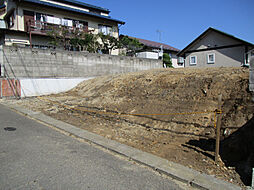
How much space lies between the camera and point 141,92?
9227 millimetres

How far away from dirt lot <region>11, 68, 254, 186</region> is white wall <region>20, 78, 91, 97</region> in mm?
3986

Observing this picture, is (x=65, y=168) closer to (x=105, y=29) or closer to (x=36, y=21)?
(x=36, y=21)

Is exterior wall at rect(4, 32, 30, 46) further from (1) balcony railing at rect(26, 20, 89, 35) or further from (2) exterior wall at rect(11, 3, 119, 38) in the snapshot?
(2) exterior wall at rect(11, 3, 119, 38)

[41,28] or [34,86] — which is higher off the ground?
[41,28]

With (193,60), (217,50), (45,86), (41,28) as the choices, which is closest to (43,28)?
(41,28)

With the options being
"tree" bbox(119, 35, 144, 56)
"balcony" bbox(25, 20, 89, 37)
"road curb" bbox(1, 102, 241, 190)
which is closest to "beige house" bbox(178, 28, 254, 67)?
"tree" bbox(119, 35, 144, 56)

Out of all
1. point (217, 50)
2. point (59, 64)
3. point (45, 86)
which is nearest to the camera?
point (45, 86)

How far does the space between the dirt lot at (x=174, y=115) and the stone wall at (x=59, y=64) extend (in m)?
4.58

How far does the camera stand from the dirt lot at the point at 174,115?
171 inches

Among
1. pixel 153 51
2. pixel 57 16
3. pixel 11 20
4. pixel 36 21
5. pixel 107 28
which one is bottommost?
pixel 153 51

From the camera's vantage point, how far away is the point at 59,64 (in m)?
14.9

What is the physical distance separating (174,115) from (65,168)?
382 centimetres

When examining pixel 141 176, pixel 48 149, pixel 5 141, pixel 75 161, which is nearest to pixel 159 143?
pixel 141 176

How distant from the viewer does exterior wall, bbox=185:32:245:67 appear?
16.4 meters
